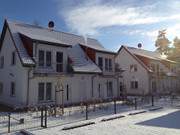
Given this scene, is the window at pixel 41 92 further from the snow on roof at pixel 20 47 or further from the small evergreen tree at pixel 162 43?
the small evergreen tree at pixel 162 43

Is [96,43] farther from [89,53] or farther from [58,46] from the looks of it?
[58,46]

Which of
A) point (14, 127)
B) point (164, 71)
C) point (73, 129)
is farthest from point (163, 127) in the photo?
point (164, 71)

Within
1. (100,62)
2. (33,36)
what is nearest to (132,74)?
(100,62)

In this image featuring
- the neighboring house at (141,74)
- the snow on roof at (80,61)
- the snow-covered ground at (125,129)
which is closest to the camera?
the snow-covered ground at (125,129)

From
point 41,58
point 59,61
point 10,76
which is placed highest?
point 41,58

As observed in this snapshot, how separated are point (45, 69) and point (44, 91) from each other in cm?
208

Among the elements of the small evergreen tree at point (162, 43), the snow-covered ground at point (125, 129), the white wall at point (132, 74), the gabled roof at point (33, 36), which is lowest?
the snow-covered ground at point (125, 129)

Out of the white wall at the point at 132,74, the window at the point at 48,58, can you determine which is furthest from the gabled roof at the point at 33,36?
the white wall at the point at 132,74

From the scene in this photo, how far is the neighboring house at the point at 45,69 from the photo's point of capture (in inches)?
811

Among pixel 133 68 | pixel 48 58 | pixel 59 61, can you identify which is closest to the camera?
pixel 48 58

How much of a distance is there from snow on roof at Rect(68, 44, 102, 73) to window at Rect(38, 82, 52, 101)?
3.29 meters

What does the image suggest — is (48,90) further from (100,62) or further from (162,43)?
(162,43)

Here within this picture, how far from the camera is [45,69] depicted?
2169cm

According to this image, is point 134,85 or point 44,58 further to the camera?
point 134,85
